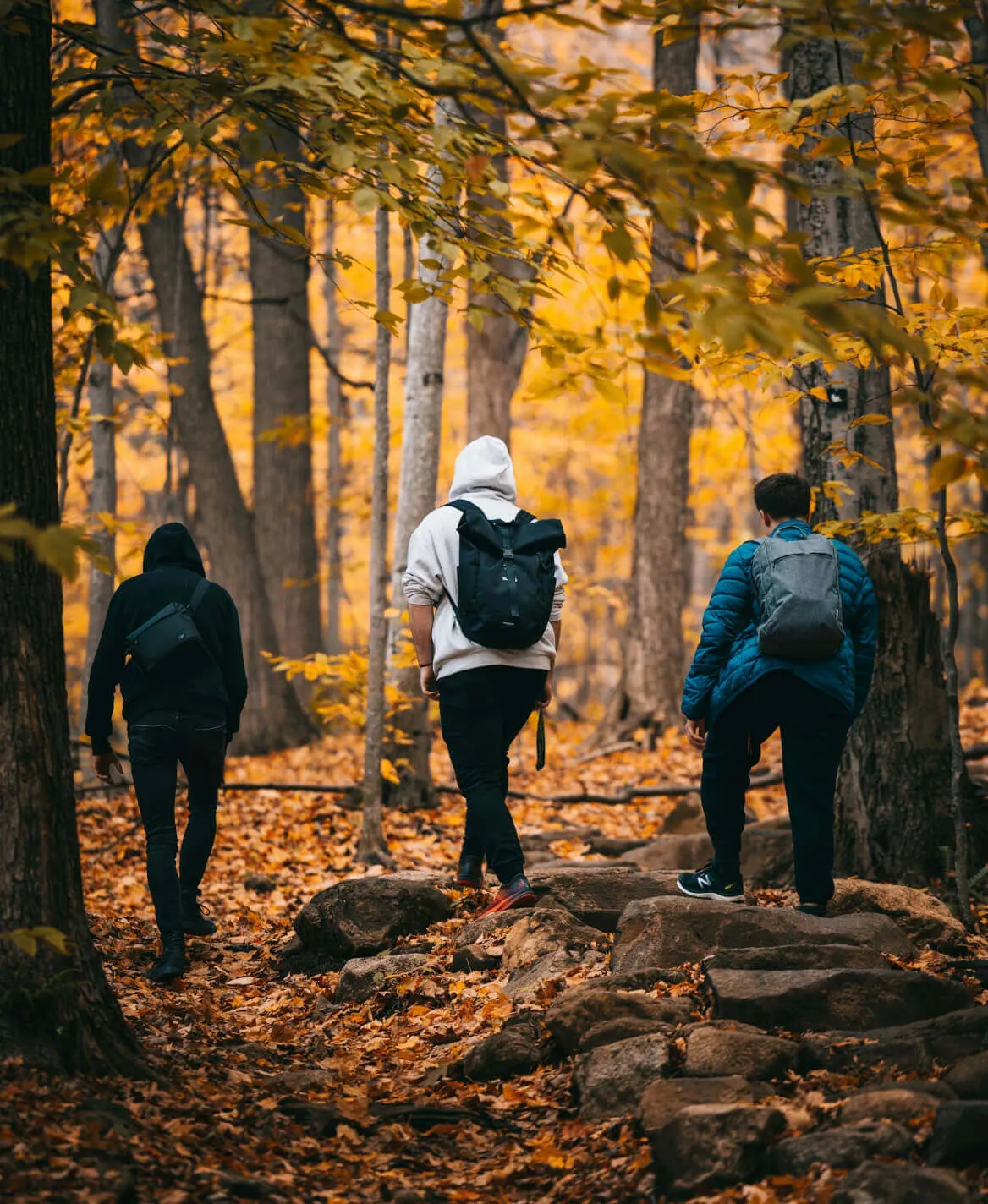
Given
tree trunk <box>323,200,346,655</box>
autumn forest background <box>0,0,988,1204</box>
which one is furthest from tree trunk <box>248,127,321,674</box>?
tree trunk <box>323,200,346,655</box>

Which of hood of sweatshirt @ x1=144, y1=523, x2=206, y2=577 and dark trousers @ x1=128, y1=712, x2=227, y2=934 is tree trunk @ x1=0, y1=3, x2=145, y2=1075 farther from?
hood of sweatshirt @ x1=144, y1=523, x2=206, y2=577

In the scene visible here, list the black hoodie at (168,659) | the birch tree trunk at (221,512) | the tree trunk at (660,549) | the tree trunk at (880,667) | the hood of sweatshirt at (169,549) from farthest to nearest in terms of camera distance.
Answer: the tree trunk at (660,549)
the birch tree trunk at (221,512)
the tree trunk at (880,667)
the hood of sweatshirt at (169,549)
the black hoodie at (168,659)

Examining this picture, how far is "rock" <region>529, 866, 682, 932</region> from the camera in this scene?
557cm

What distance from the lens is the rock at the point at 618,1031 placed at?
3.91 meters

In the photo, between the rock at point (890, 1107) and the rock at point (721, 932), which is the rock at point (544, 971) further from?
the rock at point (890, 1107)

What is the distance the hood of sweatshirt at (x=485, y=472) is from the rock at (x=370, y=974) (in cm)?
212

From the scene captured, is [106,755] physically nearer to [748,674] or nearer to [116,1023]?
[116,1023]

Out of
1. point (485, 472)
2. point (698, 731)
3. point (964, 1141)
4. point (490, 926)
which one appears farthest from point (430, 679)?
point (964, 1141)

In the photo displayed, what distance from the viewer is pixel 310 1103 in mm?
3748

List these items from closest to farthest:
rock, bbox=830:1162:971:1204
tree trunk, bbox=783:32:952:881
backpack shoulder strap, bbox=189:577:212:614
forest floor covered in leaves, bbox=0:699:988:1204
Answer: rock, bbox=830:1162:971:1204
forest floor covered in leaves, bbox=0:699:988:1204
backpack shoulder strap, bbox=189:577:212:614
tree trunk, bbox=783:32:952:881

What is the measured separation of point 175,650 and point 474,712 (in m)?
1.36

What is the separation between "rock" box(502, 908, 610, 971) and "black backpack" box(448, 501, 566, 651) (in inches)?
46.6

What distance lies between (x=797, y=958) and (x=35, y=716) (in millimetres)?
2729

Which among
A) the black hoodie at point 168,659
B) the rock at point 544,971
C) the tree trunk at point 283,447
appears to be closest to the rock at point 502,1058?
the rock at point 544,971
